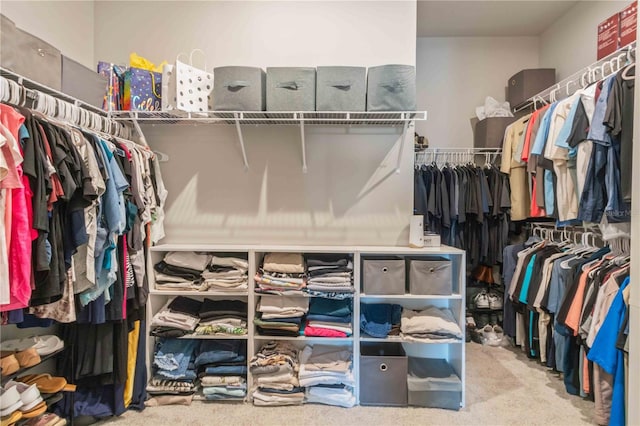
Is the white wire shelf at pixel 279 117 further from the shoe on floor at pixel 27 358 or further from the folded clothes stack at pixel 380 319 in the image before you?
the shoe on floor at pixel 27 358

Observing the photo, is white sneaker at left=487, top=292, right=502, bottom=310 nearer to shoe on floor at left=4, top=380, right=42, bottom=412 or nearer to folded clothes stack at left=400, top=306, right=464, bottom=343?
folded clothes stack at left=400, top=306, right=464, bottom=343

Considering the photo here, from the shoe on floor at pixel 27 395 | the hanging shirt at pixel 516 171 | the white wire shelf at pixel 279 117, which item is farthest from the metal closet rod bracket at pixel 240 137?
the hanging shirt at pixel 516 171

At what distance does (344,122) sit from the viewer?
7.17ft

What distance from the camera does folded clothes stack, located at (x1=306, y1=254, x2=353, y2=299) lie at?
1946mm

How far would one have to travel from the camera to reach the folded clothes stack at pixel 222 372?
195 cm

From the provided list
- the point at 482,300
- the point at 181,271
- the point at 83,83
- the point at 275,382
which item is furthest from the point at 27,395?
the point at 482,300

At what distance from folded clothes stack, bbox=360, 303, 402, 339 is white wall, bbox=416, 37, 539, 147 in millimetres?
1946

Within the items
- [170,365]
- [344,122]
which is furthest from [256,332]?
[344,122]

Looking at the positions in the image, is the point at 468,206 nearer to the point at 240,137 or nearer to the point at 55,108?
the point at 240,137

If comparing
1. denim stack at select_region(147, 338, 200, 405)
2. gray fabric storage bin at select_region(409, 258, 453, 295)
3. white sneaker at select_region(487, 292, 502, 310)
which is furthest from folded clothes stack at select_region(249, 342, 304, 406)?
white sneaker at select_region(487, 292, 502, 310)

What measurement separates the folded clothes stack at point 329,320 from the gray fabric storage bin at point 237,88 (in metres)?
1.31

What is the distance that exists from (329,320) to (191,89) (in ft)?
5.45

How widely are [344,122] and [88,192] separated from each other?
1511 millimetres

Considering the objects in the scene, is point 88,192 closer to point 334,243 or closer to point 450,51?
point 334,243
